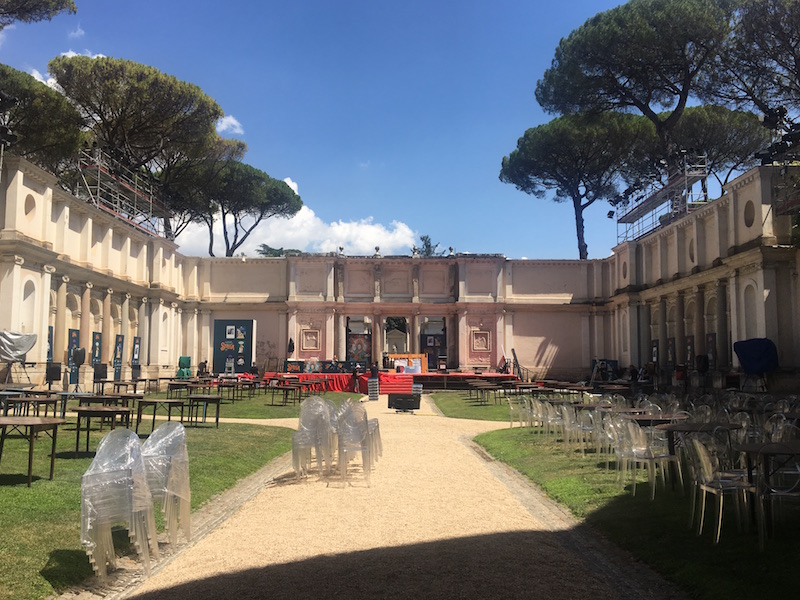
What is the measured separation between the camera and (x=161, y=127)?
33.8 meters

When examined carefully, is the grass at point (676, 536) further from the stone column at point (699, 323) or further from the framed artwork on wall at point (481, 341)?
the framed artwork on wall at point (481, 341)

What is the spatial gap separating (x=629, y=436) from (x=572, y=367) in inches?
1260

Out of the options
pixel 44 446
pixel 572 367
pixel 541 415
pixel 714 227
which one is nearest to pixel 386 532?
pixel 44 446

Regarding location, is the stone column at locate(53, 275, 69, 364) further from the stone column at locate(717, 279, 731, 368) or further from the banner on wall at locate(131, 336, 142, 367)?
the stone column at locate(717, 279, 731, 368)

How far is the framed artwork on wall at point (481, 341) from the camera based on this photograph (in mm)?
39719

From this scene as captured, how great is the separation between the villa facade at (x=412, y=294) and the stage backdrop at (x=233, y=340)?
174 mm

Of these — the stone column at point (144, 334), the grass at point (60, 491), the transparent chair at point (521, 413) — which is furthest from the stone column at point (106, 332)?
the transparent chair at point (521, 413)

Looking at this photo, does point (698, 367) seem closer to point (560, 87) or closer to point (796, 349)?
point (796, 349)

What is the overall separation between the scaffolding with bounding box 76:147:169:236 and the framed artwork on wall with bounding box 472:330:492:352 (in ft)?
64.1

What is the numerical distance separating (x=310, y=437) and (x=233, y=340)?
2148 centimetres

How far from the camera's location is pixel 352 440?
10039mm

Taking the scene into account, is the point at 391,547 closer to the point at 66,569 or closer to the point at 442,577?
the point at 442,577

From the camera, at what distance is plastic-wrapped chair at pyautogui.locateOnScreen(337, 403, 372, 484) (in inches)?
385

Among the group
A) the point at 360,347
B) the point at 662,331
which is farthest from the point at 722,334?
the point at 360,347
